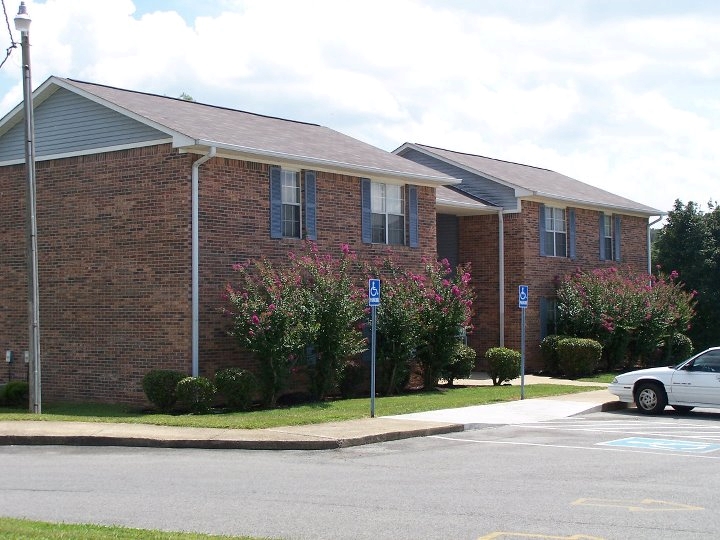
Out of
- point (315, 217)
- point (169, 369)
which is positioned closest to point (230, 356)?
point (169, 369)

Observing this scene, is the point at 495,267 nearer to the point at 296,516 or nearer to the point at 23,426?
the point at 23,426

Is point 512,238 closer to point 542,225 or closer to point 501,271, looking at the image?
point 501,271

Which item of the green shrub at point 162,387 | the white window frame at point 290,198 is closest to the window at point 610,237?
the white window frame at point 290,198

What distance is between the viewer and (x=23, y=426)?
51.4 ft

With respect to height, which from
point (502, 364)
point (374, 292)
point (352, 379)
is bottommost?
point (352, 379)

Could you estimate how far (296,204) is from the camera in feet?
69.5

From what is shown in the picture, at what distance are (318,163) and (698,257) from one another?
71.3 feet

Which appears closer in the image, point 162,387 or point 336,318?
point 162,387

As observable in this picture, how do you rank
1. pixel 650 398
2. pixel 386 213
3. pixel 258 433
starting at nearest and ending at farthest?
pixel 258 433 → pixel 650 398 → pixel 386 213

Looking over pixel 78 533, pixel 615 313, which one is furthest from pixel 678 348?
pixel 78 533

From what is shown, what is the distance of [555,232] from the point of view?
2952 cm

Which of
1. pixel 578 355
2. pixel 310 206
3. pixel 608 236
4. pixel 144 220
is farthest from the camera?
pixel 608 236

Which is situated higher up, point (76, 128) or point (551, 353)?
point (76, 128)

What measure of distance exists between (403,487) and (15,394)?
12331mm
